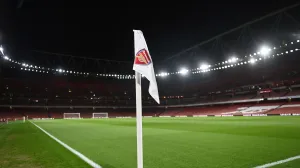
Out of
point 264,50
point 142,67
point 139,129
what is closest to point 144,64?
point 142,67

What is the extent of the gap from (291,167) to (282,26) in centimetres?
5358

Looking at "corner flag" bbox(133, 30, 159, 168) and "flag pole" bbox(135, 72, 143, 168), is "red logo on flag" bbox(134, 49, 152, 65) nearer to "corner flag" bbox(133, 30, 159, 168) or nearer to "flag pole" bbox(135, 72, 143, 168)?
"corner flag" bbox(133, 30, 159, 168)

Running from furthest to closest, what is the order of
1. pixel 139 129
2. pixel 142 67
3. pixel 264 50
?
1. pixel 264 50
2. pixel 142 67
3. pixel 139 129

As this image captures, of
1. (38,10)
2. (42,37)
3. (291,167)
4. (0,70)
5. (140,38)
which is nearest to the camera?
(140,38)

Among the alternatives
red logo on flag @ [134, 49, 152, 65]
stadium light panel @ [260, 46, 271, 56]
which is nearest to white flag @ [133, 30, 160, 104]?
red logo on flag @ [134, 49, 152, 65]

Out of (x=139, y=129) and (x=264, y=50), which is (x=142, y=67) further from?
(x=264, y=50)

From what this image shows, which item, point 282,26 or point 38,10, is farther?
point 282,26

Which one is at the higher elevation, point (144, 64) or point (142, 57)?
point (142, 57)

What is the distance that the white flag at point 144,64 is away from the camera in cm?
343

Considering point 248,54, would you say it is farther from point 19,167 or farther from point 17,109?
point 17,109

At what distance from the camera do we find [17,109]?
62625mm

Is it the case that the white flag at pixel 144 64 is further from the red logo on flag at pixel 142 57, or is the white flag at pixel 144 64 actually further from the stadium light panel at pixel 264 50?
the stadium light panel at pixel 264 50

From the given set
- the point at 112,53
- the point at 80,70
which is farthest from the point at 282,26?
the point at 80,70

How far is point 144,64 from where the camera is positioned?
3.50m
